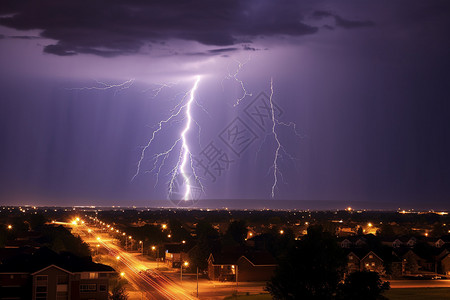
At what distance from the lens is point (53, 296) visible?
3297 cm

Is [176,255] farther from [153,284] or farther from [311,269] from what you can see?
[311,269]

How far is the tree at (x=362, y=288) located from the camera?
26625mm

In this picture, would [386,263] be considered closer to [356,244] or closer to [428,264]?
[428,264]

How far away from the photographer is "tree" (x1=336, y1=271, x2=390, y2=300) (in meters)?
26.6

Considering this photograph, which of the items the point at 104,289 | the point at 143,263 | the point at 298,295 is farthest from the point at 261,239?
the point at 298,295

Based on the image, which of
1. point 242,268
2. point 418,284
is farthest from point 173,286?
point 418,284

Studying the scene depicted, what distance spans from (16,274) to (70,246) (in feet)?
85.1

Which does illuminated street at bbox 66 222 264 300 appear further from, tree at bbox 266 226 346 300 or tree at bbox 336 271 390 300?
tree at bbox 336 271 390 300

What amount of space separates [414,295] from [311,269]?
1587 centimetres

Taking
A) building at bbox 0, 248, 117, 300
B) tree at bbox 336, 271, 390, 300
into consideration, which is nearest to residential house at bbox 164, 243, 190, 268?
building at bbox 0, 248, 117, 300

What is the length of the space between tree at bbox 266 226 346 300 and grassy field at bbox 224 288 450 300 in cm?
1039

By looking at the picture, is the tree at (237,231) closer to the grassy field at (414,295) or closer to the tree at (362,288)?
the grassy field at (414,295)

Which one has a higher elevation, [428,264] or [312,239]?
[312,239]

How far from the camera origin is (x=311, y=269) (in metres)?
28.5
